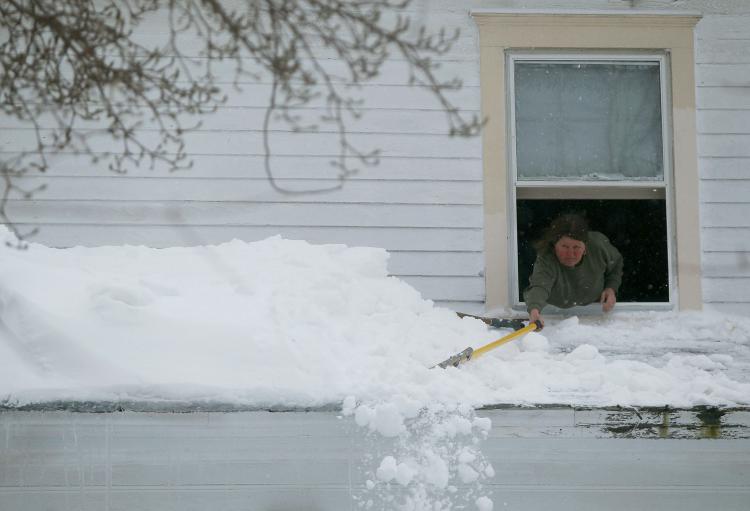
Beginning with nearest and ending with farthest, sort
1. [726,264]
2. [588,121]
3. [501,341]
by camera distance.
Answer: [501,341] → [726,264] → [588,121]

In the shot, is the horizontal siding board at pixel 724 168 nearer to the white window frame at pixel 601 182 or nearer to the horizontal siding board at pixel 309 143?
the white window frame at pixel 601 182

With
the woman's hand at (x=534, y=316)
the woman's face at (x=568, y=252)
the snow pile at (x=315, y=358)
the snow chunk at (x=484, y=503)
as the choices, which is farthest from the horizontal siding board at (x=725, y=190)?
the snow chunk at (x=484, y=503)

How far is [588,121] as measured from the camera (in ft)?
17.0

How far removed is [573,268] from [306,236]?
66.8 inches

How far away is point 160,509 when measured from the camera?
3402 mm

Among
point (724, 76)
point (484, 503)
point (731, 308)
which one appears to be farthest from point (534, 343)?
point (724, 76)

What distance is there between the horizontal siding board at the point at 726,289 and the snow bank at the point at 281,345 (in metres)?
0.46

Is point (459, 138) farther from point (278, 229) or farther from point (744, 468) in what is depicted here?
point (744, 468)

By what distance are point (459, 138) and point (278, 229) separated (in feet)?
4.28

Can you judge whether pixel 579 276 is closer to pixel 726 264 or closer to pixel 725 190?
pixel 726 264

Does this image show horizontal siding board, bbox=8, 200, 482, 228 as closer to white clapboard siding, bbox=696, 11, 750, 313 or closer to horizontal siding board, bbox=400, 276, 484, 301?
horizontal siding board, bbox=400, 276, 484, 301

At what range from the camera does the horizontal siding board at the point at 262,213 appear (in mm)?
5012

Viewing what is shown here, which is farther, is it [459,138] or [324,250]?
[459,138]

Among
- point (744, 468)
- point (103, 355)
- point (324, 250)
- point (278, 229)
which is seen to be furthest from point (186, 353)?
point (744, 468)
